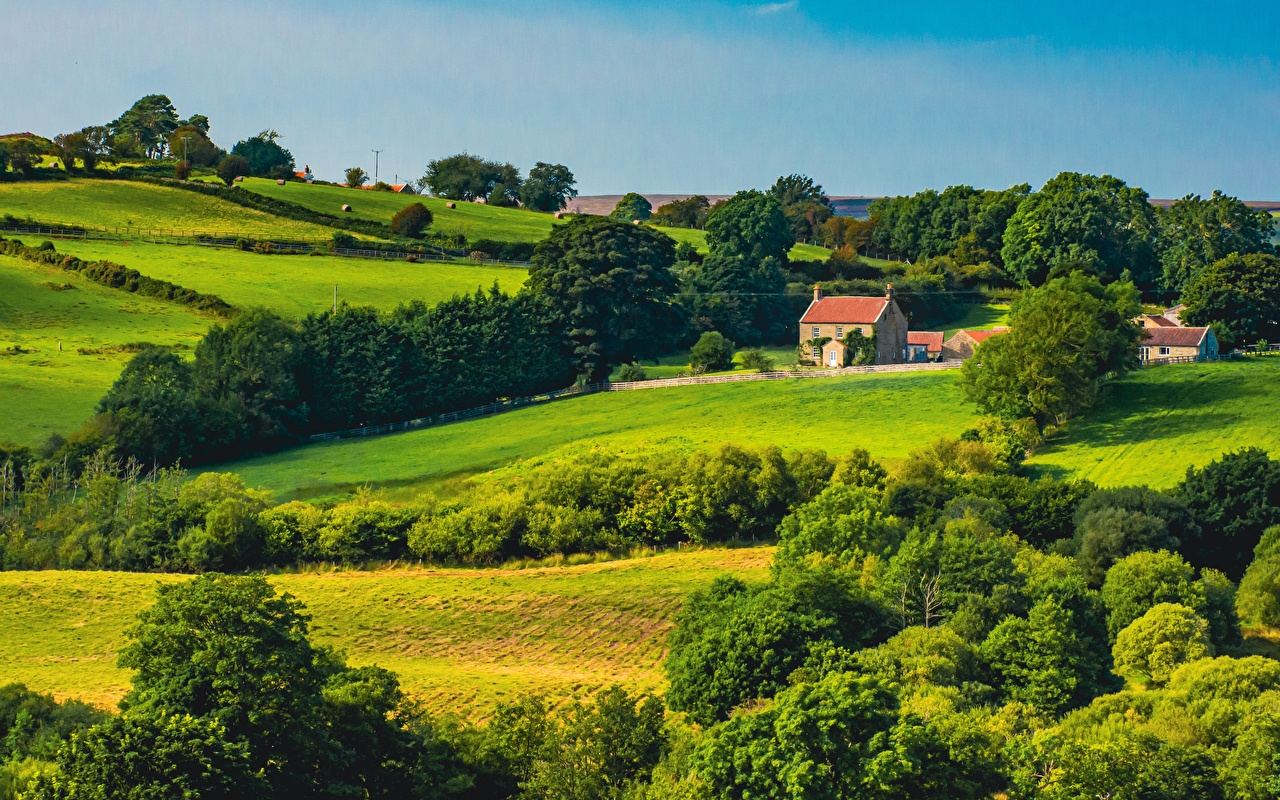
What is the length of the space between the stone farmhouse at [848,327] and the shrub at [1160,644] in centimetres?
5073

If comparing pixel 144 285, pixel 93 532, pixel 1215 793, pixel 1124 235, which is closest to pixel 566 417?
pixel 93 532

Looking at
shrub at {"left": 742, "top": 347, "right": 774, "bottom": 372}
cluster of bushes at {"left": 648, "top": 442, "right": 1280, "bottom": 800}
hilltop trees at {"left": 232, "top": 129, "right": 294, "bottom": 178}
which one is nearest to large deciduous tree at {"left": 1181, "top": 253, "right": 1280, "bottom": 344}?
shrub at {"left": 742, "top": 347, "right": 774, "bottom": 372}

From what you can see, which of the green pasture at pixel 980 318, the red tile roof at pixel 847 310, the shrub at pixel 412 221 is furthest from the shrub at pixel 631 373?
the shrub at pixel 412 221

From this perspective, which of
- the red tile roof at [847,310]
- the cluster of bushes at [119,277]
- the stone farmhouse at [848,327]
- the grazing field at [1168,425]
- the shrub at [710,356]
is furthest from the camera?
the red tile roof at [847,310]

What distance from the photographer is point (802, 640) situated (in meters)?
39.3

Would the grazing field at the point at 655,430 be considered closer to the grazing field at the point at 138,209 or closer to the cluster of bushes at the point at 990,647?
the cluster of bushes at the point at 990,647

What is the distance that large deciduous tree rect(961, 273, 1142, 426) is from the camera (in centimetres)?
6994

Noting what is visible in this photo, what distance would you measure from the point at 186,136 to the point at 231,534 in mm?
101720

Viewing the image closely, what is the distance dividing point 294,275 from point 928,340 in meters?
42.7

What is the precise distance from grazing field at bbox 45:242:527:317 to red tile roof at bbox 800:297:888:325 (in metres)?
21.4

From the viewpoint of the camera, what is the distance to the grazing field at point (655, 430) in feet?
232

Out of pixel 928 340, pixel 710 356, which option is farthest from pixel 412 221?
pixel 928 340

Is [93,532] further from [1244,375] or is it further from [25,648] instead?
[1244,375]

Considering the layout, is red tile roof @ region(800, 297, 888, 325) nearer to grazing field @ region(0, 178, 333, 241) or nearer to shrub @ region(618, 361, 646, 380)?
shrub @ region(618, 361, 646, 380)
